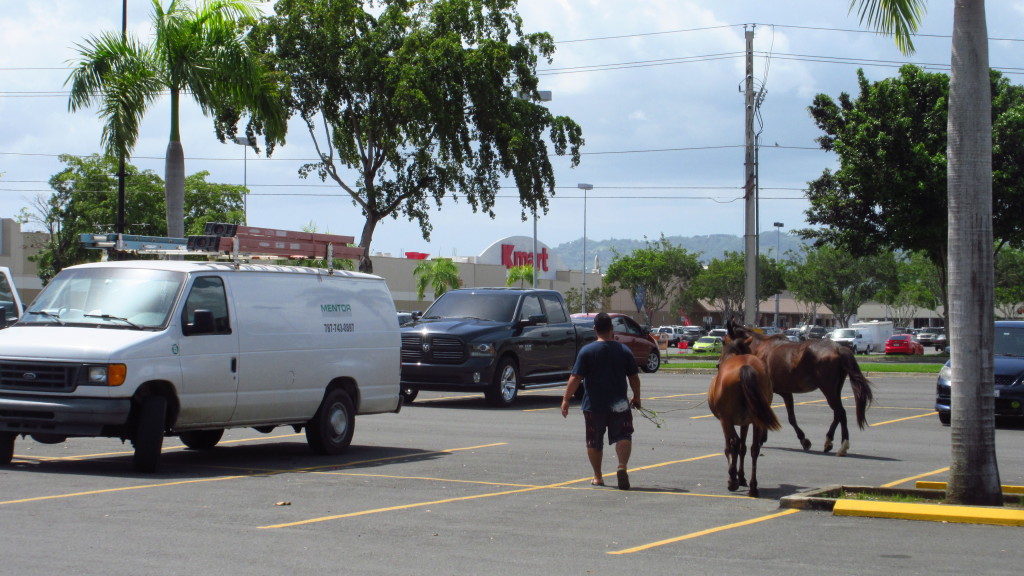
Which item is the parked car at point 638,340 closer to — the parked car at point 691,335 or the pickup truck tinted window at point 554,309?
the pickup truck tinted window at point 554,309

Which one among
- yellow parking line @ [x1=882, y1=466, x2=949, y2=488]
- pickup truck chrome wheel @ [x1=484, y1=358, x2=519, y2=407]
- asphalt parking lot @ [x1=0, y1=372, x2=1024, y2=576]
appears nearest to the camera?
asphalt parking lot @ [x1=0, y1=372, x2=1024, y2=576]

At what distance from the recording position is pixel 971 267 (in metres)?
9.81

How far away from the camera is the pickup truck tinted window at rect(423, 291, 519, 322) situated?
21828 mm

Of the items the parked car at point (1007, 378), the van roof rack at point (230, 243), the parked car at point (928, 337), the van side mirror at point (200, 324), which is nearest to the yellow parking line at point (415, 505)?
the van side mirror at point (200, 324)

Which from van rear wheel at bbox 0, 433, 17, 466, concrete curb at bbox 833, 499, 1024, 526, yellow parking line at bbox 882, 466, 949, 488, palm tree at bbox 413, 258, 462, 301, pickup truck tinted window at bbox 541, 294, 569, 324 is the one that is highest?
palm tree at bbox 413, 258, 462, 301

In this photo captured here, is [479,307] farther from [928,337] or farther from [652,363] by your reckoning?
[928,337]

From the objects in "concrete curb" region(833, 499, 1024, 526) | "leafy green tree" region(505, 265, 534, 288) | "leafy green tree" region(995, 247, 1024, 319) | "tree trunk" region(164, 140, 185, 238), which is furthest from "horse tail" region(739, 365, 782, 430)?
"leafy green tree" region(505, 265, 534, 288)

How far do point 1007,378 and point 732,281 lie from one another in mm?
70483

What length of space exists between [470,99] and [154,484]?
80.9 ft

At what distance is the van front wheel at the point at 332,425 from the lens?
13523 millimetres

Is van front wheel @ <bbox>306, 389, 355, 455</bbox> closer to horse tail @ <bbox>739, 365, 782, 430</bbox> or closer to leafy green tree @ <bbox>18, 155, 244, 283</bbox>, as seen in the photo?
horse tail @ <bbox>739, 365, 782, 430</bbox>

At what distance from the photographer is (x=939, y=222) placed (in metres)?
41.2

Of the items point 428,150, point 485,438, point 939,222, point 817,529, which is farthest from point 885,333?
point 817,529

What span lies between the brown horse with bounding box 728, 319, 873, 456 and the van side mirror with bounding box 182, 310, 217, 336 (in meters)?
6.77
